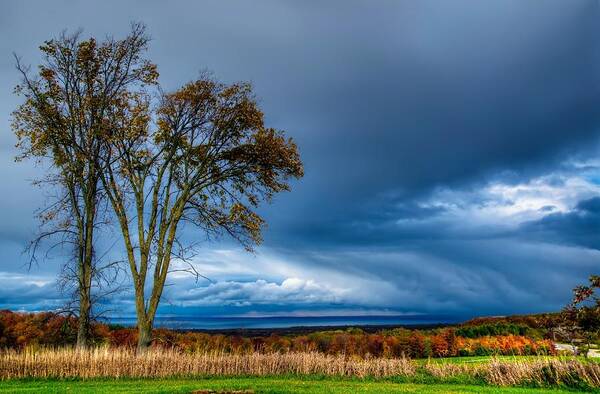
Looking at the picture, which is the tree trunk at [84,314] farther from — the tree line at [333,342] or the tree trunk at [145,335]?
the tree line at [333,342]

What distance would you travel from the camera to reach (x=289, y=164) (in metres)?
31.4

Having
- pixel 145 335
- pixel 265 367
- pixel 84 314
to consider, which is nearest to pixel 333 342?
pixel 265 367

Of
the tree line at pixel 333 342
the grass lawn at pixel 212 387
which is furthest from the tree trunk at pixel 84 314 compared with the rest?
the grass lawn at pixel 212 387

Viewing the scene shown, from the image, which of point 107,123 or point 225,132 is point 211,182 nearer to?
point 225,132

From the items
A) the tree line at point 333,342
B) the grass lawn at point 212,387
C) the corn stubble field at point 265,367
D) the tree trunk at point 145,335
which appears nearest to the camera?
the grass lawn at point 212,387

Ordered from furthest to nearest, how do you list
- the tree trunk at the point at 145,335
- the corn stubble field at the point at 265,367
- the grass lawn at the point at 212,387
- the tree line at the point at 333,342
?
the tree line at the point at 333,342, the tree trunk at the point at 145,335, the corn stubble field at the point at 265,367, the grass lawn at the point at 212,387

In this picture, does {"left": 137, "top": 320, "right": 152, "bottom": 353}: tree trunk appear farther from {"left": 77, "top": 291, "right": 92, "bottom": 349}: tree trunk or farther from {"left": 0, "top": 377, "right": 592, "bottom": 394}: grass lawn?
{"left": 0, "top": 377, "right": 592, "bottom": 394}: grass lawn

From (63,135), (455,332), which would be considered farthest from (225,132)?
(455,332)

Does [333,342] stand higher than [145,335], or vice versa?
[145,335]

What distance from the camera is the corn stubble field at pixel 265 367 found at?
22.2m

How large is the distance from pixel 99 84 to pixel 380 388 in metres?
21.5

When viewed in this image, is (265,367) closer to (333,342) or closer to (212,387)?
(212,387)

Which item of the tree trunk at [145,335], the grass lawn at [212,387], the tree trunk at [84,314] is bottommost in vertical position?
the grass lawn at [212,387]

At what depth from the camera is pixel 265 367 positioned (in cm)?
2556
